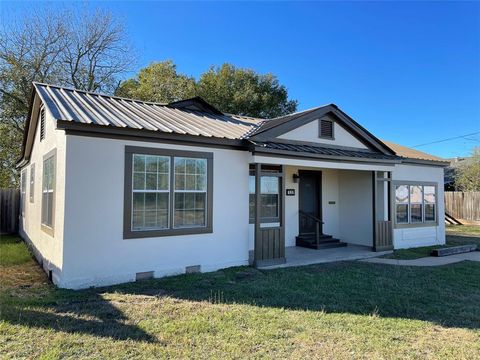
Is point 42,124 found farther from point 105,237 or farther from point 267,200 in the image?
point 267,200

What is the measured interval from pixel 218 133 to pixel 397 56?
12.8 meters

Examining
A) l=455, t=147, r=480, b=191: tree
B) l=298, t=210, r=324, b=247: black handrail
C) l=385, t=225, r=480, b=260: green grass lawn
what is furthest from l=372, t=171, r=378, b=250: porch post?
l=455, t=147, r=480, b=191: tree

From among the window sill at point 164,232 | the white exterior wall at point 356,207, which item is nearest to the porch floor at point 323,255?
the white exterior wall at point 356,207

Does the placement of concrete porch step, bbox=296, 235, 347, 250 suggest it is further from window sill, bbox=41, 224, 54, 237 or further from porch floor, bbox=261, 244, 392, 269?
window sill, bbox=41, 224, 54, 237

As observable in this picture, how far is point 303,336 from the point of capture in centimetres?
443

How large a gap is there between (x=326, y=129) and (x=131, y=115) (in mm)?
5902

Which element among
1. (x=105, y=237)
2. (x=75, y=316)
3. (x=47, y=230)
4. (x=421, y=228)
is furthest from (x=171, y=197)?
(x=421, y=228)

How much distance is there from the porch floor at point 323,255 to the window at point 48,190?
505 centimetres

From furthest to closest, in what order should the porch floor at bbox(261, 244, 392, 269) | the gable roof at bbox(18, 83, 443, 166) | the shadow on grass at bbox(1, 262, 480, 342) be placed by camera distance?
the porch floor at bbox(261, 244, 392, 269) → the gable roof at bbox(18, 83, 443, 166) → the shadow on grass at bbox(1, 262, 480, 342)

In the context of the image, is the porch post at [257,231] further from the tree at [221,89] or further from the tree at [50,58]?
the tree at [50,58]

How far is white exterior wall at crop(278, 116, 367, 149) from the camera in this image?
10.1 meters

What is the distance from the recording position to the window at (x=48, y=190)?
25.3ft

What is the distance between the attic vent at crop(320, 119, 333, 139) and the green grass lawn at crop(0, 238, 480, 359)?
4.68 metres

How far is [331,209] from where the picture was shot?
1280 cm
